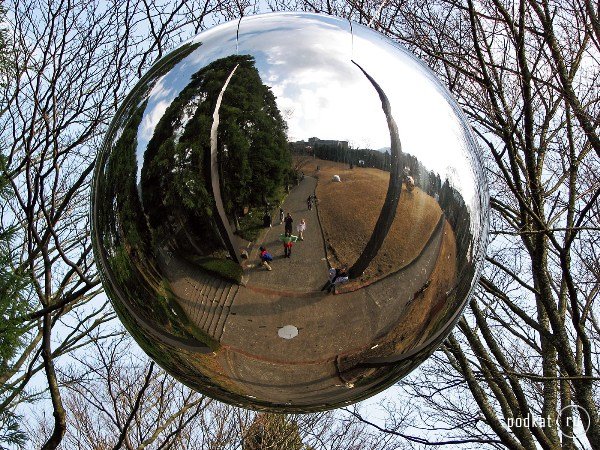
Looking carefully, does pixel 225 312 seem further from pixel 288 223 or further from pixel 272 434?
pixel 272 434

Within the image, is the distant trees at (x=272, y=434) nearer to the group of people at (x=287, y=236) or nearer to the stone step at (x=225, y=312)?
the stone step at (x=225, y=312)

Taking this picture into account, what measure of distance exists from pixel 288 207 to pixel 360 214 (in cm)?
17

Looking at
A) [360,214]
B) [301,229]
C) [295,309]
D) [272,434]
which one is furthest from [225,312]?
[272,434]

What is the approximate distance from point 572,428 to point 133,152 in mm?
6163

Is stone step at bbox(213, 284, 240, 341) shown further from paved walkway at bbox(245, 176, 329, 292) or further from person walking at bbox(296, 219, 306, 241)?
person walking at bbox(296, 219, 306, 241)

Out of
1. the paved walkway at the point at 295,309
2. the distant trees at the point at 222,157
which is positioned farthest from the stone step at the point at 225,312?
the distant trees at the point at 222,157

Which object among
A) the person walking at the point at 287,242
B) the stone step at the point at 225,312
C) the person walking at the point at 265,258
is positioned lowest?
the stone step at the point at 225,312

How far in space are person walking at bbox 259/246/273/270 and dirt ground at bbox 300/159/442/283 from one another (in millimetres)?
135

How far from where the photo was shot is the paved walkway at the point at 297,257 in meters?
1.46

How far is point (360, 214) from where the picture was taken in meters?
1.49

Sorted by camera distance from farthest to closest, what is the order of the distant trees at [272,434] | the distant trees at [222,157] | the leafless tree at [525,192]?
the distant trees at [272,434] → the leafless tree at [525,192] → the distant trees at [222,157]

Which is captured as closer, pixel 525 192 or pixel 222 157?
pixel 222 157

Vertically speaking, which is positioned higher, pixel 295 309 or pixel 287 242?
pixel 287 242

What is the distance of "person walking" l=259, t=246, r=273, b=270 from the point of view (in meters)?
1.46
